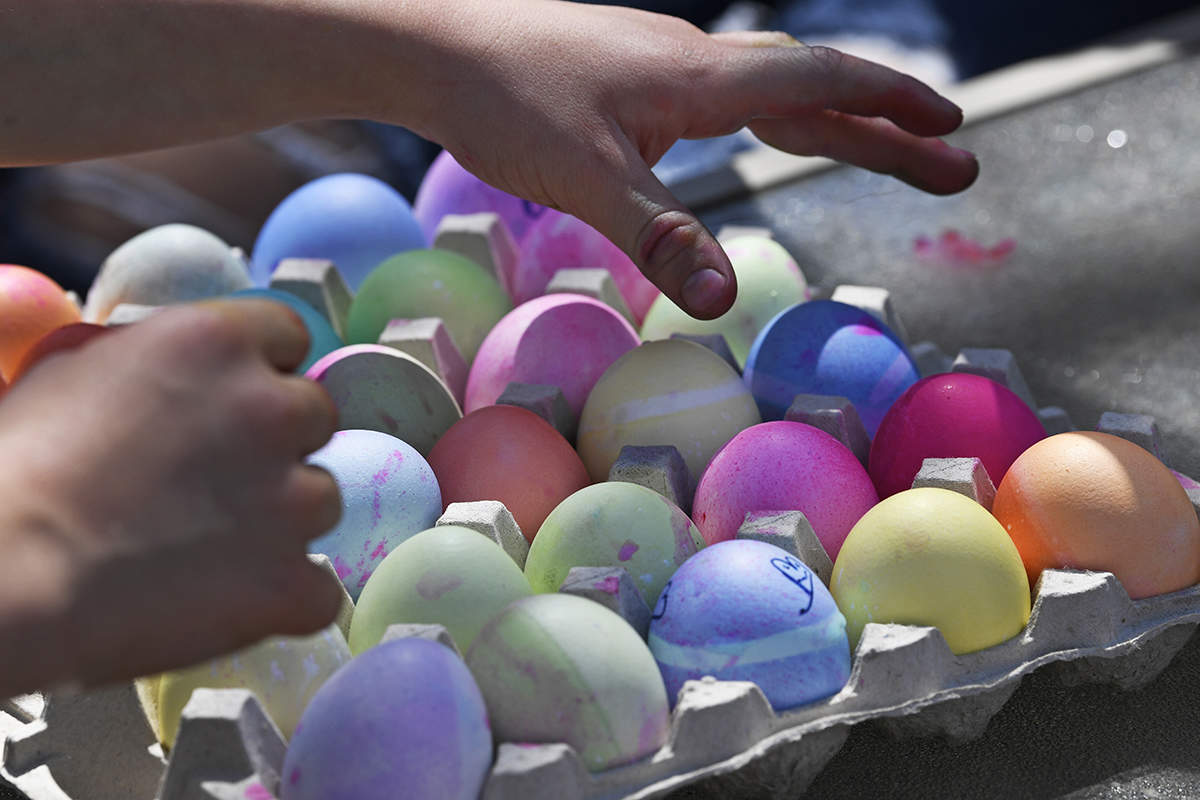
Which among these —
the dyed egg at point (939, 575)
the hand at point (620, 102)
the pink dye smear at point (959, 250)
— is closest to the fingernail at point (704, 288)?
the hand at point (620, 102)

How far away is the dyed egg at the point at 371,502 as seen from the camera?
1.25 metres

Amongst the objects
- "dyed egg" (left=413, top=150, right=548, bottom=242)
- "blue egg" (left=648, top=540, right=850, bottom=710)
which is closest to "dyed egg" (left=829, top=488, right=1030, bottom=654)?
"blue egg" (left=648, top=540, right=850, bottom=710)

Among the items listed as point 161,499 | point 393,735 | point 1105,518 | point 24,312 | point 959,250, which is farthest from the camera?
point 959,250

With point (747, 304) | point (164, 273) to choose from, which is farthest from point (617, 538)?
point (164, 273)

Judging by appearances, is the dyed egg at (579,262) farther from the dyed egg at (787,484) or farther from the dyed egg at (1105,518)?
the dyed egg at (1105,518)

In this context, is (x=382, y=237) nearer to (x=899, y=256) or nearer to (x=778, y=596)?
(x=899, y=256)

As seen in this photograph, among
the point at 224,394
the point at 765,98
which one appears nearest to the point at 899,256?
the point at 765,98

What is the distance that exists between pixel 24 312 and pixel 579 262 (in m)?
0.73

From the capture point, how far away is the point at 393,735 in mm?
917

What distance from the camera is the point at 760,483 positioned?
1268 millimetres

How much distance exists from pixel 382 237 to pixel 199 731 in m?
1.05

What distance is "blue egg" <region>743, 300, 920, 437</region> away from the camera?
4.84ft

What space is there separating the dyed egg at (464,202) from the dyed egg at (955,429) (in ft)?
2.64

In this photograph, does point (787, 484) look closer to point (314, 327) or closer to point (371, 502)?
point (371, 502)
